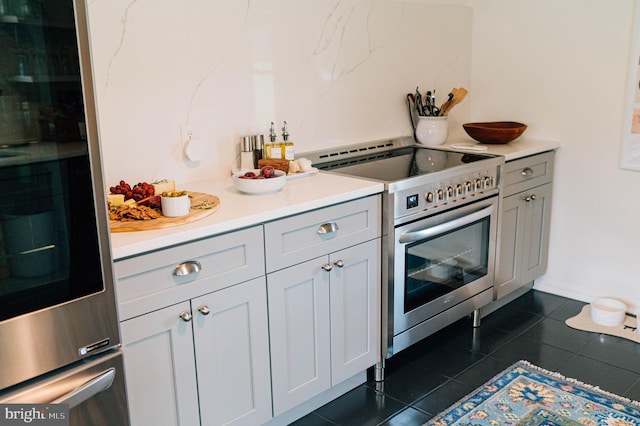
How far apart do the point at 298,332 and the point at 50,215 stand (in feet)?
3.71

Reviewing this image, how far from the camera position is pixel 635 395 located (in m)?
2.48

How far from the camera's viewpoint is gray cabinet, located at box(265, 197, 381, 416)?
2.11m

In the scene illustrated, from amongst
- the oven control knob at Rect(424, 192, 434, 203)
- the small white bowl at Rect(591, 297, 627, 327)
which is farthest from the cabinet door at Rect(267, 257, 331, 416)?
the small white bowl at Rect(591, 297, 627, 327)

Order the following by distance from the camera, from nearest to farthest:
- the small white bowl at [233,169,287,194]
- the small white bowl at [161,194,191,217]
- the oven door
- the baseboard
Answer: the small white bowl at [161,194,191,217], the small white bowl at [233,169,287,194], the baseboard, the oven door

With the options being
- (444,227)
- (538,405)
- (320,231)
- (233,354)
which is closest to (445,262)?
(444,227)

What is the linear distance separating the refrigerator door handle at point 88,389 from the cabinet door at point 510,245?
218 centimetres

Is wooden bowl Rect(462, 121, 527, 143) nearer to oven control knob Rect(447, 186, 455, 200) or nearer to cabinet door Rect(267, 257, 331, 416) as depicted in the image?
oven control knob Rect(447, 186, 455, 200)

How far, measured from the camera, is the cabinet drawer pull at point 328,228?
7.22 ft

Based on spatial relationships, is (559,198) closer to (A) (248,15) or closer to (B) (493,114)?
(B) (493,114)

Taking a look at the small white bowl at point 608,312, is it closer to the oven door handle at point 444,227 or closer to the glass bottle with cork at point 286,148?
the oven door handle at point 444,227

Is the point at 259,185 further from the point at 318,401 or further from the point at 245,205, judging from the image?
the point at 318,401

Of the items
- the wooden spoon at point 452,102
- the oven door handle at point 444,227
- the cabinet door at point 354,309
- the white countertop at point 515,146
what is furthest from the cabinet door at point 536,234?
the cabinet door at point 354,309

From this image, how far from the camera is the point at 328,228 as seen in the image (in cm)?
223

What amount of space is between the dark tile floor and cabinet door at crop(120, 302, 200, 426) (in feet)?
2.16
